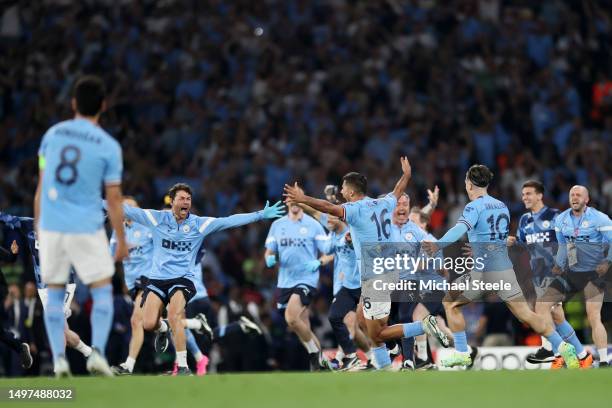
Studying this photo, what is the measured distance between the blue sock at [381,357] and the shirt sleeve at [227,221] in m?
2.30

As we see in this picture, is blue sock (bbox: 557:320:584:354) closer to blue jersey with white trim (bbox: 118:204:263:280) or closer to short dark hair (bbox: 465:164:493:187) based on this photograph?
short dark hair (bbox: 465:164:493:187)

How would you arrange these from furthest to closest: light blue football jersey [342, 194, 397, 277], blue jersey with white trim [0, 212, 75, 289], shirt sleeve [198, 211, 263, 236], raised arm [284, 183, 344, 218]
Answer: blue jersey with white trim [0, 212, 75, 289]
shirt sleeve [198, 211, 263, 236]
light blue football jersey [342, 194, 397, 277]
raised arm [284, 183, 344, 218]

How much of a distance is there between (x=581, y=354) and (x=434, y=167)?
8.23m

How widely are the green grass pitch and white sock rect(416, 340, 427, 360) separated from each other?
4907 mm

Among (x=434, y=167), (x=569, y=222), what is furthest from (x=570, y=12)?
(x=569, y=222)

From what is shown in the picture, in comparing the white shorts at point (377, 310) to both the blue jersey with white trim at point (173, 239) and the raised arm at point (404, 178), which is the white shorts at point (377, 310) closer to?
the raised arm at point (404, 178)

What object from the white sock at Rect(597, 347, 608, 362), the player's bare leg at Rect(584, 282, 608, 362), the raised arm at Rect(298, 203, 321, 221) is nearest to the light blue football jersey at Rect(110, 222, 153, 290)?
the raised arm at Rect(298, 203, 321, 221)

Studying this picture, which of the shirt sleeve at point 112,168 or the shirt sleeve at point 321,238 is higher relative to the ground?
the shirt sleeve at point 112,168

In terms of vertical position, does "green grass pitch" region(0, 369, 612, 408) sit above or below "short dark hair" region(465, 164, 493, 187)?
below

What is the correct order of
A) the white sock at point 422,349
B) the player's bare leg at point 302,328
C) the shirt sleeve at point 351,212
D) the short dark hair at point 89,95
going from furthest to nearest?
1. the player's bare leg at point 302,328
2. the white sock at point 422,349
3. the shirt sleeve at point 351,212
4. the short dark hair at point 89,95

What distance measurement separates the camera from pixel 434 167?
23.3 meters

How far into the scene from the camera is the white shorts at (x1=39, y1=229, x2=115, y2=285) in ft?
33.9

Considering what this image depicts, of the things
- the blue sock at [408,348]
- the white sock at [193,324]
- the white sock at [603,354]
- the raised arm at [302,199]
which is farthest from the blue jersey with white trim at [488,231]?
the white sock at [193,324]

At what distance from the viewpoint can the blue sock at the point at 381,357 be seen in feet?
49.2
